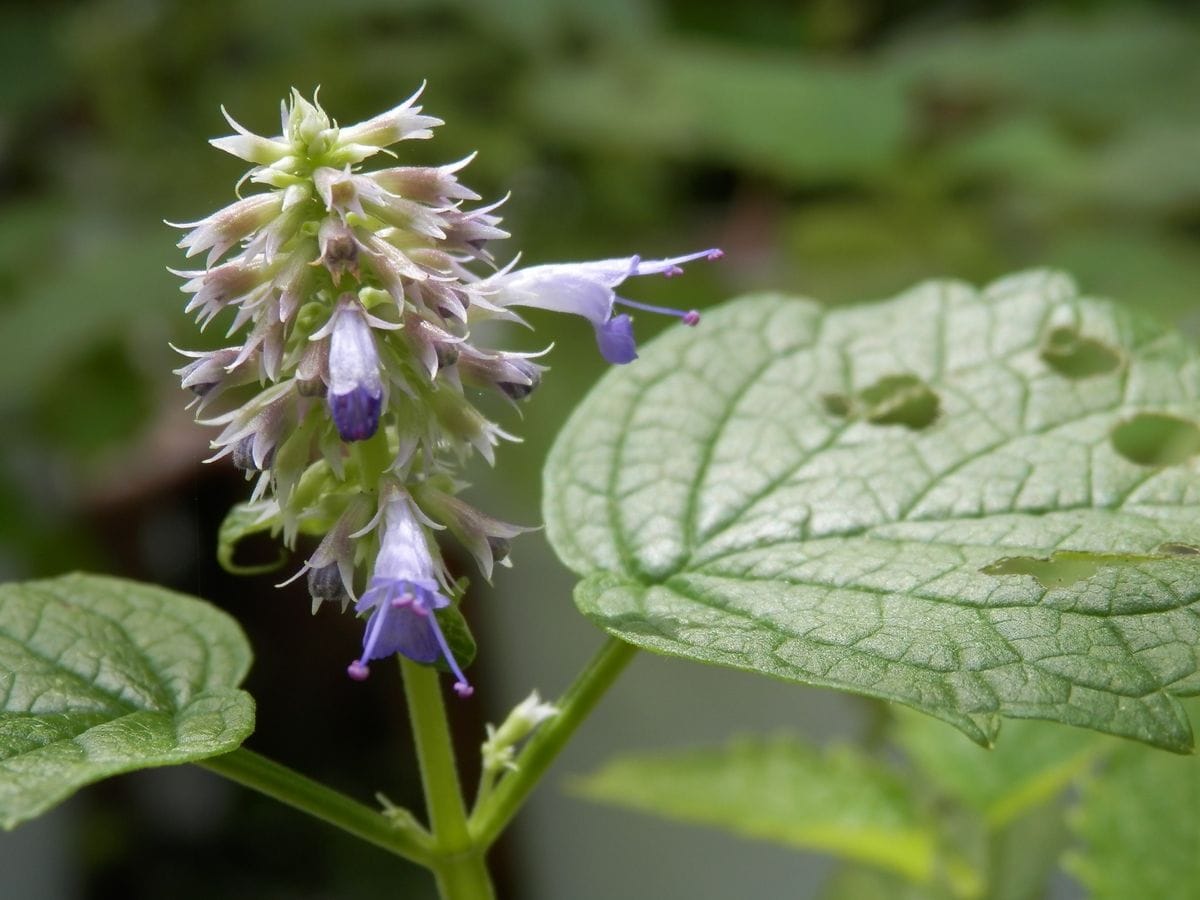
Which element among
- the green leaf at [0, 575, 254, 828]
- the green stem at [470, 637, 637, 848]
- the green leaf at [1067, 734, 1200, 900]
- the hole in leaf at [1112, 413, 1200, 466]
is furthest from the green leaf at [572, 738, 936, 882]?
the green leaf at [0, 575, 254, 828]

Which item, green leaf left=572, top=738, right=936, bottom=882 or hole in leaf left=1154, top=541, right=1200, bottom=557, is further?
green leaf left=572, top=738, right=936, bottom=882

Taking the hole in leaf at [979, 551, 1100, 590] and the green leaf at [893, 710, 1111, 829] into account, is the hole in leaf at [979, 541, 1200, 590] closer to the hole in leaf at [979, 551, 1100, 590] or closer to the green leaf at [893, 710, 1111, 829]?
the hole in leaf at [979, 551, 1100, 590]

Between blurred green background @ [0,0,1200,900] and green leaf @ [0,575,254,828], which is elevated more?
green leaf @ [0,575,254,828]

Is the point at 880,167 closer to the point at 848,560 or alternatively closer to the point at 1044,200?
the point at 1044,200

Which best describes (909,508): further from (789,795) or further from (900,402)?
(789,795)

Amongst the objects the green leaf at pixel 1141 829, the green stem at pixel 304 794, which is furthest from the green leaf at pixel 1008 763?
the green stem at pixel 304 794

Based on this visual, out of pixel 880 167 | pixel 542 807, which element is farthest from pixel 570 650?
pixel 880 167
